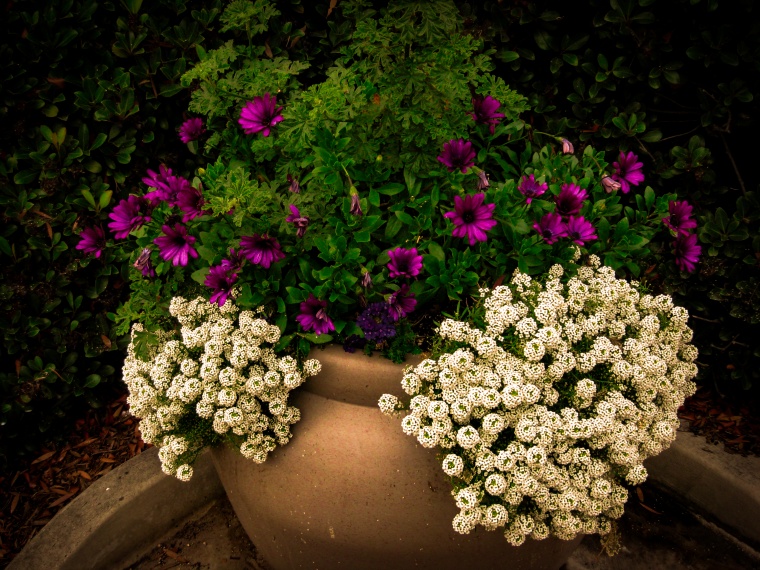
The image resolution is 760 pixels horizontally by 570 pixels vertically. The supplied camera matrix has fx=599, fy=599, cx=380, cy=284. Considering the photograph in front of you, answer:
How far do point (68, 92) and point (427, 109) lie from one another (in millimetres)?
1708

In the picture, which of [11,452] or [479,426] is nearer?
[479,426]

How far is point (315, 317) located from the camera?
1.68 meters

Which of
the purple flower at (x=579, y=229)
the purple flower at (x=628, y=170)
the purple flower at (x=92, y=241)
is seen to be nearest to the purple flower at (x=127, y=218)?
the purple flower at (x=92, y=241)

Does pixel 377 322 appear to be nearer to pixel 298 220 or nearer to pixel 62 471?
pixel 298 220

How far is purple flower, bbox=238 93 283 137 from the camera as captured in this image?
5.86 feet

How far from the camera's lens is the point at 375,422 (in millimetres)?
1693

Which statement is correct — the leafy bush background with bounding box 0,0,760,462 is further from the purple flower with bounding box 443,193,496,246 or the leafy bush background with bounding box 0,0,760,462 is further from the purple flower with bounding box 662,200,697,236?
the purple flower with bounding box 443,193,496,246

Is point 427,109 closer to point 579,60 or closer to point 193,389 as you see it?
point 193,389

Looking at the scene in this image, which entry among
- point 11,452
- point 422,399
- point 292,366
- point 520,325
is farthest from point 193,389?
point 11,452

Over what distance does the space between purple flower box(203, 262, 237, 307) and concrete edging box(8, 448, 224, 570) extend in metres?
1.06

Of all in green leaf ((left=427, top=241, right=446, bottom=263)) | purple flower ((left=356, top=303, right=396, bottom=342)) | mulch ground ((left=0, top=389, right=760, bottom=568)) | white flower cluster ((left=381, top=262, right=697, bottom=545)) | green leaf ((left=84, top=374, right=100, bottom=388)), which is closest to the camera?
white flower cluster ((left=381, top=262, right=697, bottom=545))

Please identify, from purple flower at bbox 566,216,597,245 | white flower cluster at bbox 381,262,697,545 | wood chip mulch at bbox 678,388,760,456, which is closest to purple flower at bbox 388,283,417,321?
white flower cluster at bbox 381,262,697,545

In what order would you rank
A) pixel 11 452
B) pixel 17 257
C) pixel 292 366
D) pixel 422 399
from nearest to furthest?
1. pixel 422 399
2. pixel 292 366
3. pixel 17 257
4. pixel 11 452

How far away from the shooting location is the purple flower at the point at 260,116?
5.86 feet
